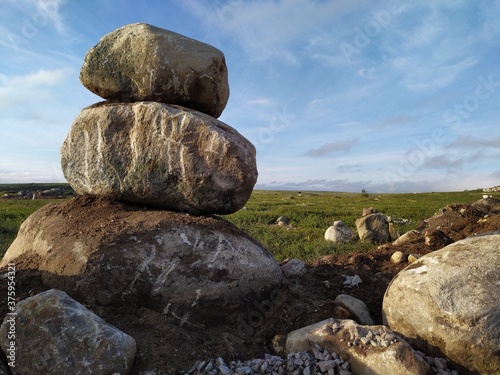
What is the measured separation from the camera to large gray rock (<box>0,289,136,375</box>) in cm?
546

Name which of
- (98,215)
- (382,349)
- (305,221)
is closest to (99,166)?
(98,215)

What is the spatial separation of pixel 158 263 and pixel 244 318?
203 cm

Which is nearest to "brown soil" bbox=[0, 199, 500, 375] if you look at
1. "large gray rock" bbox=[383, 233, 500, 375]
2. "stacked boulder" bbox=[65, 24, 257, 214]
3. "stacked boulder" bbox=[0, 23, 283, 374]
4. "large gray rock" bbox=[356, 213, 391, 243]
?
"stacked boulder" bbox=[0, 23, 283, 374]

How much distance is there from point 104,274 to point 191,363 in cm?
237

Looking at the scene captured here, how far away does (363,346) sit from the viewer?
6.17 meters

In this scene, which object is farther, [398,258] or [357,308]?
[398,258]

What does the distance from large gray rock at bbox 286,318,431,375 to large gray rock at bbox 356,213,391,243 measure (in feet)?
44.1

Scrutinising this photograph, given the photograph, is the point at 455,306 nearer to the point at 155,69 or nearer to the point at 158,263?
the point at 158,263

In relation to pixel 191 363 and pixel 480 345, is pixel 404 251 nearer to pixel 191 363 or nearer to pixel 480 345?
pixel 480 345

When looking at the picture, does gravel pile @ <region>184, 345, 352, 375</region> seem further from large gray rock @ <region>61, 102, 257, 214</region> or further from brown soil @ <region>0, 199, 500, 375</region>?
large gray rock @ <region>61, 102, 257, 214</region>

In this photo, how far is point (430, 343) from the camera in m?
6.48

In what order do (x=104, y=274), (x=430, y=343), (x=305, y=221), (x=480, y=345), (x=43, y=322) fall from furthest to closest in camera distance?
(x=305, y=221) → (x=104, y=274) → (x=430, y=343) → (x=480, y=345) → (x=43, y=322)

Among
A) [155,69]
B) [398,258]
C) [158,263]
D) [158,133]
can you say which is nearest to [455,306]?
[398,258]

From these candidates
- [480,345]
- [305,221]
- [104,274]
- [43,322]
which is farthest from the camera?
[305,221]
